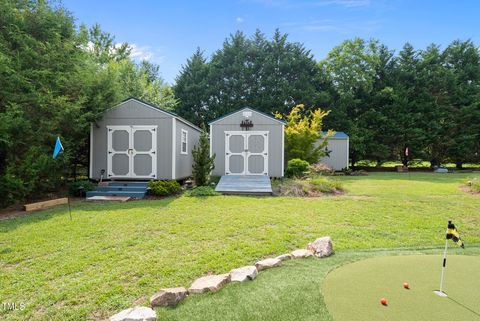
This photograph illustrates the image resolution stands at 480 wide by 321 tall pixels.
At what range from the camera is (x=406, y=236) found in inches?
207

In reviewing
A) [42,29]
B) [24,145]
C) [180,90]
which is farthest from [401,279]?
[180,90]

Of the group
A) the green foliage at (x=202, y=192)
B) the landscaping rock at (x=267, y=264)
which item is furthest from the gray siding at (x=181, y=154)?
the landscaping rock at (x=267, y=264)

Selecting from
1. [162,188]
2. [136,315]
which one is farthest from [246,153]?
[136,315]

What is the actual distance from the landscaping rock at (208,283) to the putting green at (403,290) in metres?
1.19

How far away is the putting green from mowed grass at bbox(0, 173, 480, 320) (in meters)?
1.10

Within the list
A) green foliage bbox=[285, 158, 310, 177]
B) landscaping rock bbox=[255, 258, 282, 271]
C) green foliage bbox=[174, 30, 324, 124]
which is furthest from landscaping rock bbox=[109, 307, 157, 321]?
green foliage bbox=[174, 30, 324, 124]

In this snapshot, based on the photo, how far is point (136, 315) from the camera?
2.35 metres

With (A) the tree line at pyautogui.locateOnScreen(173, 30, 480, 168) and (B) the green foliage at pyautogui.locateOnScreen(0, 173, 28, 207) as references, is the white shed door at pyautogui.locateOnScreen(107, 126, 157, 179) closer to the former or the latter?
(B) the green foliage at pyautogui.locateOnScreen(0, 173, 28, 207)

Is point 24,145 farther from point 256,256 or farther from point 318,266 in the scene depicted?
point 318,266

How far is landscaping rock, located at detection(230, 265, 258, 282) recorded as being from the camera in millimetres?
3202

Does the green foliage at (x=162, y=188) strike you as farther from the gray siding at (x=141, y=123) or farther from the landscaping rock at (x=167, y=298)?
the landscaping rock at (x=167, y=298)

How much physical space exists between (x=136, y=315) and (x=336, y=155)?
1912 cm

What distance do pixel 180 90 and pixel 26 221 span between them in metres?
21.1

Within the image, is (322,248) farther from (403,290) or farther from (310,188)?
(310,188)
